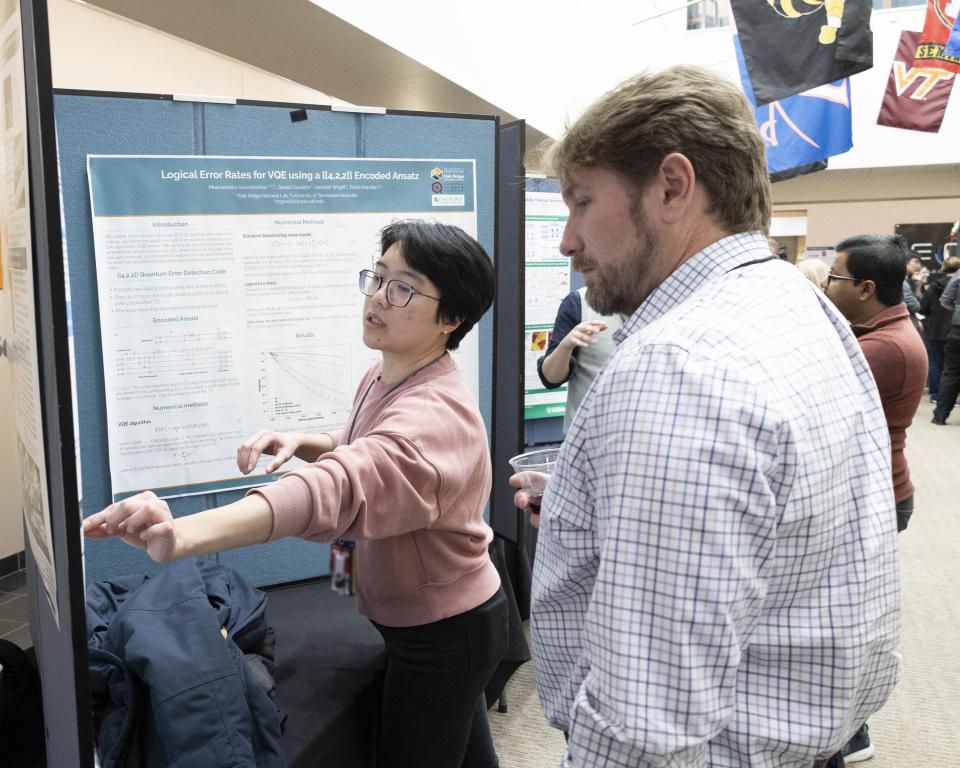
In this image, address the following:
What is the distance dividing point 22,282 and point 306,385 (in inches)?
57.4

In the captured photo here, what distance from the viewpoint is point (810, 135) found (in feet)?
17.1

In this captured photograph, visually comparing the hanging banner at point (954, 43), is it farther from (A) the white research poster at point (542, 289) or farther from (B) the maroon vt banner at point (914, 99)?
(A) the white research poster at point (542, 289)

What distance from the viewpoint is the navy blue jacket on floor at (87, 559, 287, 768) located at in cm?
133

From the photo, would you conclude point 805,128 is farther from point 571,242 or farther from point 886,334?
point 571,242

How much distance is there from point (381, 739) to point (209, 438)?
0.97 meters

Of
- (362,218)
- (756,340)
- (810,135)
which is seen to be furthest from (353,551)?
(810,135)

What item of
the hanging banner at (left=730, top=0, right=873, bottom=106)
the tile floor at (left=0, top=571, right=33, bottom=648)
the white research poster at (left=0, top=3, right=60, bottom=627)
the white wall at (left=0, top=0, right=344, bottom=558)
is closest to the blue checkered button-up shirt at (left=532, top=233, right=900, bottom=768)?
the white research poster at (left=0, top=3, right=60, bottom=627)

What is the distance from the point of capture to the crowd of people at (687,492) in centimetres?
74

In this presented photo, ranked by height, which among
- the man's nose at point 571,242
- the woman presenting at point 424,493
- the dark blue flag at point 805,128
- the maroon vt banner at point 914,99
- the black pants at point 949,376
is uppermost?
the maroon vt banner at point 914,99

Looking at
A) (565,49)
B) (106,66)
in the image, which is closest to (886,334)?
(106,66)

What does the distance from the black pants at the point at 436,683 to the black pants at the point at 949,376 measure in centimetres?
757

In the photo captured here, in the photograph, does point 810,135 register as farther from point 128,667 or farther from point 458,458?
point 128,667

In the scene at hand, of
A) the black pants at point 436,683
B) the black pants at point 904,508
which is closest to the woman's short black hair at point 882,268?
the black pants at point 904,508

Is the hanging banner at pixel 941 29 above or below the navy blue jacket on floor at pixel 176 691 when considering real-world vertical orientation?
above
